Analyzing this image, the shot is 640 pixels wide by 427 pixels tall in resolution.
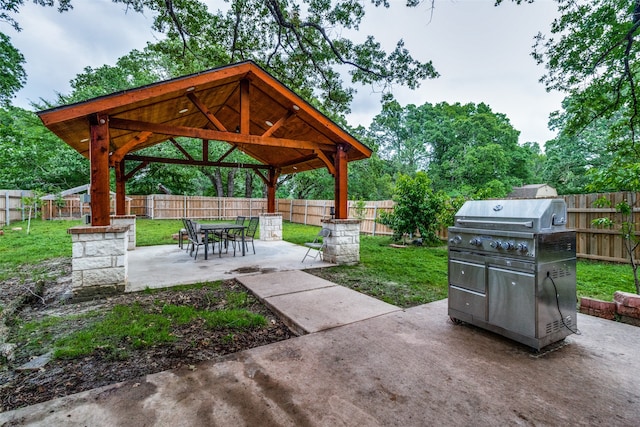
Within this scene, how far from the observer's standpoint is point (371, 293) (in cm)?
Answer: 417

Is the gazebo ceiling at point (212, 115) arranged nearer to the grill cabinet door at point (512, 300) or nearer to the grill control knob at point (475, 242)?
the grill control knob at point (475, 242)

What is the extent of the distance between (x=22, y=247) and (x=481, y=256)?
→ 10804 millimetres

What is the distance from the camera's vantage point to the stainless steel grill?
2354 millimetres

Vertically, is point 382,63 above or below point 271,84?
above

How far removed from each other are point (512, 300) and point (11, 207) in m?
18.6

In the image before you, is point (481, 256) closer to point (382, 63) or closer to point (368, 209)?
point (382, 63)

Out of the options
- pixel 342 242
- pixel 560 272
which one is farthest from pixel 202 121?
pixel 560 272

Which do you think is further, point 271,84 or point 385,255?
point 385,255

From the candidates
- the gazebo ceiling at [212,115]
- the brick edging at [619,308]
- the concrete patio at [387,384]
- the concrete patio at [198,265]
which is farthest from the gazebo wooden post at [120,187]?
the brick edging at [619,308]

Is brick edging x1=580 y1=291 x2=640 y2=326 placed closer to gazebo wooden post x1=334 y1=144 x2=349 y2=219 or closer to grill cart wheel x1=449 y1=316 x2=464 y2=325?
grill cart wheel x1=449 y1=316 x2=464 y2=325

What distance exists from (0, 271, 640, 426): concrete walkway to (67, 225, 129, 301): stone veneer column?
2562 millimetres

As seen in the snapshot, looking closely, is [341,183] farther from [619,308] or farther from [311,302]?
[619,308]

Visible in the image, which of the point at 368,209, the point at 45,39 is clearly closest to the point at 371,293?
the point at 368,209

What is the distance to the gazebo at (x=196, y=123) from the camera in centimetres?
395
